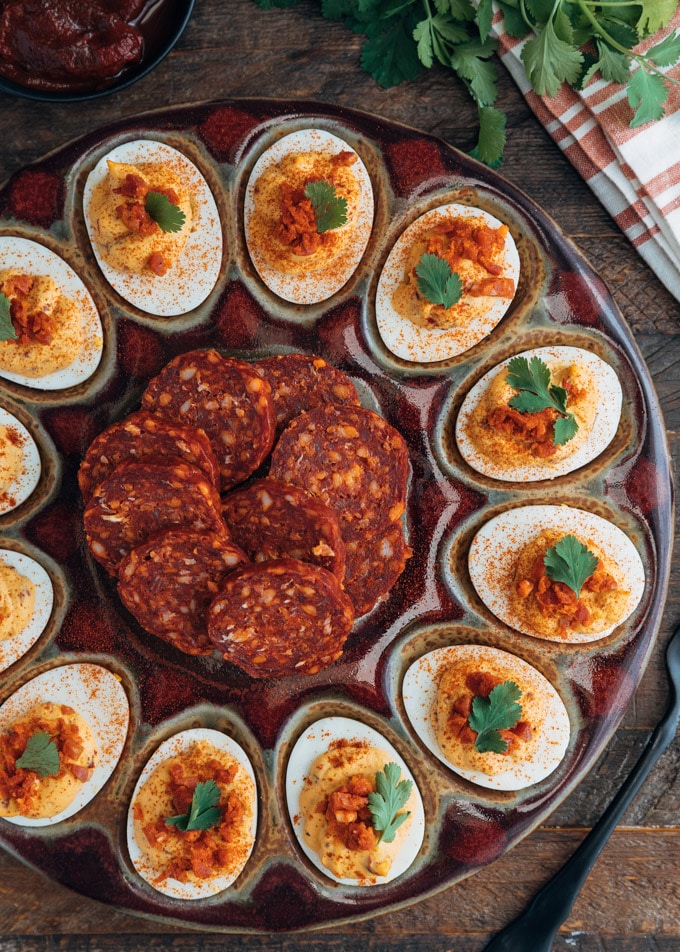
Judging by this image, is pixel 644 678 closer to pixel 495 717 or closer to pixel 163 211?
pixel 495 717

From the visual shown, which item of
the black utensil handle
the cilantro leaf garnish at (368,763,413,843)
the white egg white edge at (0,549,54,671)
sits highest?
the white egg white edge at (0,549,54,671)

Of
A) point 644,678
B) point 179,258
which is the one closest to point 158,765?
point 179,258

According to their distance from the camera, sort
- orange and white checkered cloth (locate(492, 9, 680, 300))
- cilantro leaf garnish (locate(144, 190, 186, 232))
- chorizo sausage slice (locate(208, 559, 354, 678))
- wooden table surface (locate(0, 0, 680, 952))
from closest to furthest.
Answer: chorizo sausage slice (locate(208, 559, 354, 678)) → cilantro leaf garnish (locate(144, 190, 186, 232)) → orange and white checkered cloth (locate(492, 9, 680, 300)) → wooden table surface (locate(0, 0, 680, 952))

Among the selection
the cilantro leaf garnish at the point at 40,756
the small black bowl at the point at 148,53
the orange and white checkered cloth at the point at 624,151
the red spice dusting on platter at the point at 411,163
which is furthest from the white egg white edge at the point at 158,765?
the orange and white checkered cloth at the point at 624,151

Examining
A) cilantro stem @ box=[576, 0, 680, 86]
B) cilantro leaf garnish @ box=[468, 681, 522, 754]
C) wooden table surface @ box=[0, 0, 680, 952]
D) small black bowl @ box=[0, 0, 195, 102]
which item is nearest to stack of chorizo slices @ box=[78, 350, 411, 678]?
cilantro leaf garnish @ box=[468, 681, 522, 754]

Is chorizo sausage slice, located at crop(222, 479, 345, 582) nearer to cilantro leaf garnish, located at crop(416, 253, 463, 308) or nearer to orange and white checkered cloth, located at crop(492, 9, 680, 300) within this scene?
cilantro leaf garnish, located at crop(416, 253, 463, 308)

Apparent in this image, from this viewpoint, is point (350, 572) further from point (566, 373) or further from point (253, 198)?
point (253, 198)

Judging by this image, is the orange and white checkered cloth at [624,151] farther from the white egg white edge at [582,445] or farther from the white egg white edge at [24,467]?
the white egg white edge at [24,467]

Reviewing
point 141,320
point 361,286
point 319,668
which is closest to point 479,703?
point 319,668
